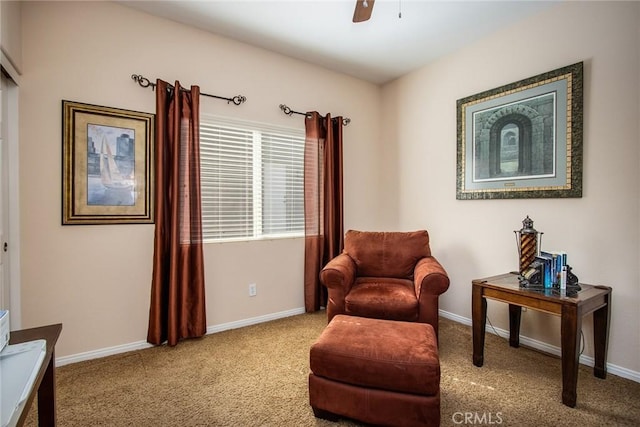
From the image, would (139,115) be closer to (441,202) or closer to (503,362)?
(441,202)

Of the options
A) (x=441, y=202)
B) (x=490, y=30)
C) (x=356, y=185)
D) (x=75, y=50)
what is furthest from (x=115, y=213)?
(x=490, y=30)

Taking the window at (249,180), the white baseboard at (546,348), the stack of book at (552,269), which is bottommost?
the white baseboard at (546,348)

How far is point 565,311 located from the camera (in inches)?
68.6

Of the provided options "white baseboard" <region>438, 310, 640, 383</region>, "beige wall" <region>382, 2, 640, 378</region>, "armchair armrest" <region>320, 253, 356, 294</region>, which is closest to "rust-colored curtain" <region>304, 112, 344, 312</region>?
"armchair armrest" <region>320, 253, 356, 294</region>

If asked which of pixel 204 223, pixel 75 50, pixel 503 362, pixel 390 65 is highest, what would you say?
pixel 390 65

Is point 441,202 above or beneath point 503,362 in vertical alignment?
above

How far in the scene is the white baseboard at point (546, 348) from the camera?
2.01 meters

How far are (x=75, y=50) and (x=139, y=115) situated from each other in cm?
56

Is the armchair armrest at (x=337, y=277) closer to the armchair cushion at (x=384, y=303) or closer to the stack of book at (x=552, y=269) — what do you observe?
the armchair cushion at (x=384, y=303)

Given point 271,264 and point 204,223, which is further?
point 271,264

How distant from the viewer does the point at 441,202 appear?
3191 millimetres

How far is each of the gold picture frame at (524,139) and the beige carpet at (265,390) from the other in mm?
1299

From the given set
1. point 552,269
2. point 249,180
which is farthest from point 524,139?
point 249,180

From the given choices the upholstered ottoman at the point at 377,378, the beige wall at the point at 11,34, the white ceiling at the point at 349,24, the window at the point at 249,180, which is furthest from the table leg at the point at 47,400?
the white ceiling at the point at 349,24
